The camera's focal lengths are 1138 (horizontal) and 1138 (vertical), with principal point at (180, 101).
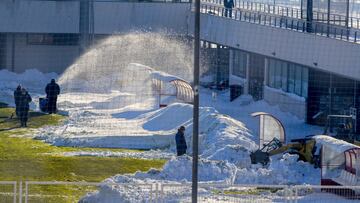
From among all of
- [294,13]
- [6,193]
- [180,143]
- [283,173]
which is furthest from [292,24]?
[6,193]

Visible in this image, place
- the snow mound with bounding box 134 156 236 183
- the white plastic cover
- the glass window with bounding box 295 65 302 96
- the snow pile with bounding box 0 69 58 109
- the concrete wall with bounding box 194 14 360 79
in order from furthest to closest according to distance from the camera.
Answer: the snow pile with bounding box 0 69 58 109 → the glass window with bounding box 295 65 302 96 → the concrete wall with bounding box 194 14 360 79 → the white plastic cover → the snow mound with bounding box 134 156 236 183

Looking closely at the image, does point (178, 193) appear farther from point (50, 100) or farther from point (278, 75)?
point (278, 75)

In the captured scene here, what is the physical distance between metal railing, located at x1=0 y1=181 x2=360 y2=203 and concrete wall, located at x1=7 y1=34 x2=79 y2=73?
1085 centimetres

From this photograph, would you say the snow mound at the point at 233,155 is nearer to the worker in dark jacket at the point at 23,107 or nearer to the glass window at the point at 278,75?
the worker in dark jacket at the point at 23,107

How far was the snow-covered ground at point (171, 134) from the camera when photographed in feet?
31.9

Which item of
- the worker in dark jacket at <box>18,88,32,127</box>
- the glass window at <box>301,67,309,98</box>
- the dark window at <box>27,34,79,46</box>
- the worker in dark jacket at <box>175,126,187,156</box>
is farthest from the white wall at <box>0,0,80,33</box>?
the worker in dark jacket at <box>175,126,187,156</box>

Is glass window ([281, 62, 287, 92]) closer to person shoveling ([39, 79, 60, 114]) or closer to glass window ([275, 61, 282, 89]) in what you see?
glass window ([275, 61, 282, 89])

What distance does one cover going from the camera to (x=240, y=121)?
13.5 metres

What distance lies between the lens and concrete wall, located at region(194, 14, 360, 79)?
12.8m

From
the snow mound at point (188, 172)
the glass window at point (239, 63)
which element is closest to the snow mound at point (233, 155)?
the snow mound at point (188, 172)

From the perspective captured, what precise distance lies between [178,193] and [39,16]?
1327cm

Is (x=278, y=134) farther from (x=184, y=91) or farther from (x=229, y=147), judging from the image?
(x=184, y=91)

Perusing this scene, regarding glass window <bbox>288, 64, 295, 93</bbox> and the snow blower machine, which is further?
glass window <bbox>288, 64, 295, 93</bbox>

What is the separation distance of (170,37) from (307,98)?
225 inches
